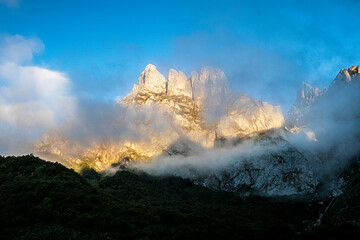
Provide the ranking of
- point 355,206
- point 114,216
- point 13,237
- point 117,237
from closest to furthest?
point 13,237 < point 117,237 < point 114,216 < point 355,206

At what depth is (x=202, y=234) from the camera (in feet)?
407

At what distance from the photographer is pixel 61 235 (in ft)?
322

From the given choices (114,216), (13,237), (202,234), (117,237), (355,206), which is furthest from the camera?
(355,206)

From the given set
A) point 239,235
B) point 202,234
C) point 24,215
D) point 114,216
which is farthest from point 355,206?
point 24,215

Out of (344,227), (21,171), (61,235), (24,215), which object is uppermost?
(21,171)

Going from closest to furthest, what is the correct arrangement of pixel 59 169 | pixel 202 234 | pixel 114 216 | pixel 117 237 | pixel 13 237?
pixel 13 237
pixel 117 237
pixel 202 234
pixel 114 216
pixel 59 169

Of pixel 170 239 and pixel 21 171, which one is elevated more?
pixel 21 171

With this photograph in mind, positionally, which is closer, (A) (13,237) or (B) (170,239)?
(A) (13,237)

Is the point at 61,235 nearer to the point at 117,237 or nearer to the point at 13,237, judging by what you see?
the point at 13,237

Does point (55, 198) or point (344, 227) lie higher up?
point (55, 198)

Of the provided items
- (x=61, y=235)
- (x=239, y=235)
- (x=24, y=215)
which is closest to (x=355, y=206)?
(x=239, y=235)

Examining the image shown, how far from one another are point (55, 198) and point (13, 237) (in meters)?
38.1

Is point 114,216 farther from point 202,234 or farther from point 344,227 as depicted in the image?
point 344,227

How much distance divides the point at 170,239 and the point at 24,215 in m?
60.3
